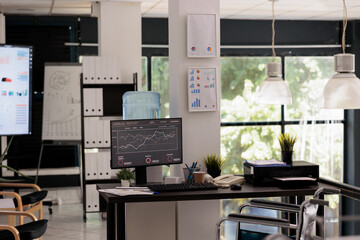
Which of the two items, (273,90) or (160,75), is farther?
(160,75)

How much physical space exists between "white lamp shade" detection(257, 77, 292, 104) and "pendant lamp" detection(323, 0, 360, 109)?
65cm

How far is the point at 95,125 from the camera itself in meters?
6.35

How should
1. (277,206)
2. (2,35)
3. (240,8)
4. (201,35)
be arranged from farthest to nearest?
(2,35)
(240,8)
(201,35)
(277,206)

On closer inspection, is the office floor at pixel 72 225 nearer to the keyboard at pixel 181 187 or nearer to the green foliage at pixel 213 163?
the green foliage at pixel 213 163

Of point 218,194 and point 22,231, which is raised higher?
point 218,194

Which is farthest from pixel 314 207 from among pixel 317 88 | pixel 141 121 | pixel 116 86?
pixel 317 88

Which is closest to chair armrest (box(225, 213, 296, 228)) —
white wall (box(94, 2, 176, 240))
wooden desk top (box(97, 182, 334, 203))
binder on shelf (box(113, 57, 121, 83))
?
wooden desk top (box(97, 182, 334, 203))

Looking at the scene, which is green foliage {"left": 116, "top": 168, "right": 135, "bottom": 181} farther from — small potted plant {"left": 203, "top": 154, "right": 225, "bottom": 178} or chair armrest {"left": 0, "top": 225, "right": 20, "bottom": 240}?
chair armrest {"left": 0, "top": 225, "right": 20, "bottom": 240}

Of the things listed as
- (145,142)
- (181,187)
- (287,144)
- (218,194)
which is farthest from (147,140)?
(287,144)

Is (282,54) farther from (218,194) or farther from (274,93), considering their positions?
(218,194)

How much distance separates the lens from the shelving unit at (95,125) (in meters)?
6.34

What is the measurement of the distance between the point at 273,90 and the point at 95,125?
8.43ft

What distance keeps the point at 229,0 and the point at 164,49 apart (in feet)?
6.38

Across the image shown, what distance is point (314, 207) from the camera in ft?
10.9
